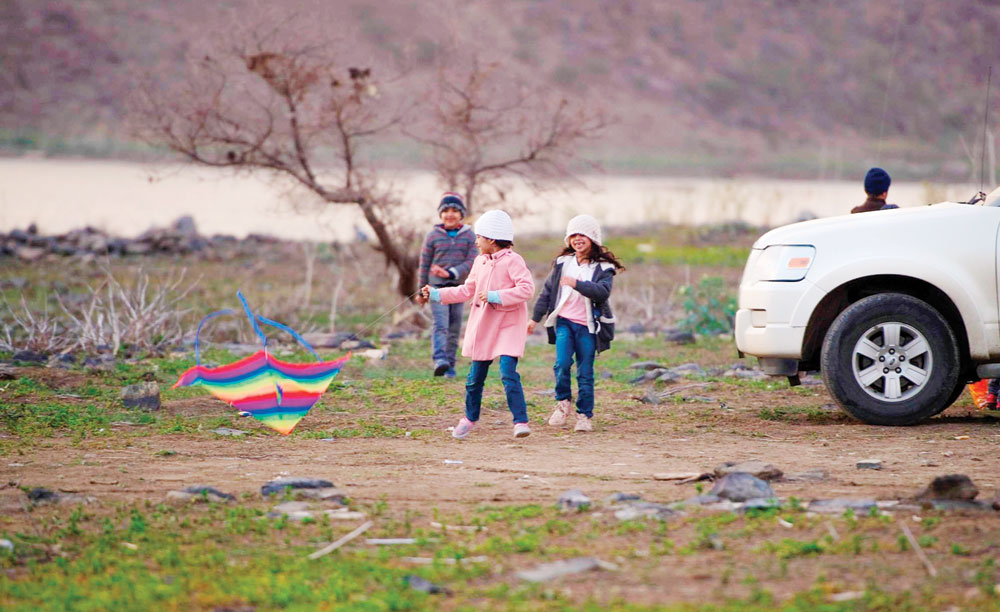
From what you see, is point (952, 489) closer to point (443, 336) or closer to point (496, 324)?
point (496, 324)

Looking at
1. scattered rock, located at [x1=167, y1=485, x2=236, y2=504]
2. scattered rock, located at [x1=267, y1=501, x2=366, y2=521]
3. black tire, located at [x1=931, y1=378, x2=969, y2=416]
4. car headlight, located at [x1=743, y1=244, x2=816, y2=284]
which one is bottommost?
scattered rock, located at [x1=267, y1=501, x2=366, y2=521]

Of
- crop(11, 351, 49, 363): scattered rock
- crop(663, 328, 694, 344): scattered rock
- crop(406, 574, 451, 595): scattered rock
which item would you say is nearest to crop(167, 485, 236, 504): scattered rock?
crop(406, 574, 451, 595): scattered rock

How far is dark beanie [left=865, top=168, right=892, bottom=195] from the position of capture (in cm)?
1049

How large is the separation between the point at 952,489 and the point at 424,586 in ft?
9.19

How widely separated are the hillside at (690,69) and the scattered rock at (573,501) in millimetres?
44395

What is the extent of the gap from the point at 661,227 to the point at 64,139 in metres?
33.3

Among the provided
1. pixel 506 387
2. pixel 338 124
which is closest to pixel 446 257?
pixel 506 387

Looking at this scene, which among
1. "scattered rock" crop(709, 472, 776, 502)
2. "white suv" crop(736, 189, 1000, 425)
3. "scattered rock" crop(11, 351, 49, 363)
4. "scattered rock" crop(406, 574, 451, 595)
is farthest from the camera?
"scattered rock" crop(11, 351, 49, 363)

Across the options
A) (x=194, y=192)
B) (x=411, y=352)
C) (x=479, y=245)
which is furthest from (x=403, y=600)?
(x=194, y=192)

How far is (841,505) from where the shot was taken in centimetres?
607

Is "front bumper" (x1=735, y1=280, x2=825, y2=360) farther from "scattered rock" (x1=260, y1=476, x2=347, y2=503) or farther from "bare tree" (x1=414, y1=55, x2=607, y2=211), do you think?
"bare tree" (x1=414, y1=55, x2=607, y2=211)

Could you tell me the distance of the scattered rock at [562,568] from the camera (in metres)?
5.07

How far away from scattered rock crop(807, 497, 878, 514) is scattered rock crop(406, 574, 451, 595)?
82.9 inches

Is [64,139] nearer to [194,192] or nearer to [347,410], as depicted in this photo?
[194,192]
